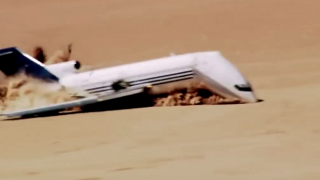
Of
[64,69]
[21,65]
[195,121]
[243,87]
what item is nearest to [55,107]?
[64,69]

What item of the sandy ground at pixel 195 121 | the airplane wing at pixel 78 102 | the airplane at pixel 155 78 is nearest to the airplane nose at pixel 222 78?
the airplane at pixel 155 78

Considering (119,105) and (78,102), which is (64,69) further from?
(119,105)

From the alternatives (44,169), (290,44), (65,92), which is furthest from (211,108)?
(290,44)

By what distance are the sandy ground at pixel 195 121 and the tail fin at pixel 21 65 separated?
0.69 meters

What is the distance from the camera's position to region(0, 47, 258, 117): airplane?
6.39 m

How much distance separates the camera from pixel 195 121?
5746mm

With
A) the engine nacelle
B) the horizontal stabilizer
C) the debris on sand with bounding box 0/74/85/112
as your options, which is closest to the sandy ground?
the horizontal stabilizer

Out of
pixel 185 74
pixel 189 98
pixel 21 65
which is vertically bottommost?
pixel 189 98

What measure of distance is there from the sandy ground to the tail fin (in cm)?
69

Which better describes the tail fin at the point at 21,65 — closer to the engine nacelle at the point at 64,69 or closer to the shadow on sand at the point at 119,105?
the engine nacelle at the point at 64,69

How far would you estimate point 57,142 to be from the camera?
543cm

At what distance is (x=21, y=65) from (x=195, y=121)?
225cm

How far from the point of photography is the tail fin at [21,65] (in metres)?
7.01

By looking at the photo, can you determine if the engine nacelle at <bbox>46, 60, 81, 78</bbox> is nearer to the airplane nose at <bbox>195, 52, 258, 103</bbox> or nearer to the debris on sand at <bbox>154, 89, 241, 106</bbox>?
the debris on sand at <bbox>154, 89, 241, 106</bbox>
